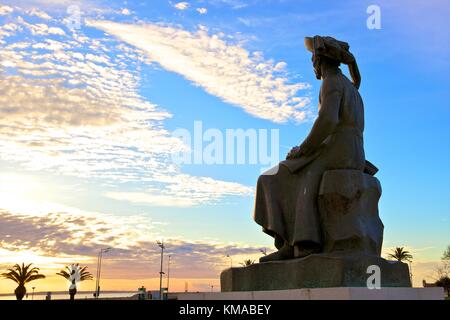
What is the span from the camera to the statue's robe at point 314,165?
6.97 m

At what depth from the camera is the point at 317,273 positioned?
20.8ft

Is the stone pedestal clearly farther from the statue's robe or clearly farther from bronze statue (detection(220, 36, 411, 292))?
the statue's robe

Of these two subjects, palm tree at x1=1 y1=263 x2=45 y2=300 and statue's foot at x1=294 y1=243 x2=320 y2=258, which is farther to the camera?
palm tree at x1=1 y1=263 x2=45 y2=300

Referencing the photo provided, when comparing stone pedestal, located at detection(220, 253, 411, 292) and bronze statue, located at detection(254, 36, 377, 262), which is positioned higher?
bronze statue, located at detection(254, 36, 377, 262)

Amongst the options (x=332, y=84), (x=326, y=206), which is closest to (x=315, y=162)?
(x=326, y=206)

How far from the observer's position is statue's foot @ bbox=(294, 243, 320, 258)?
683 centimetres

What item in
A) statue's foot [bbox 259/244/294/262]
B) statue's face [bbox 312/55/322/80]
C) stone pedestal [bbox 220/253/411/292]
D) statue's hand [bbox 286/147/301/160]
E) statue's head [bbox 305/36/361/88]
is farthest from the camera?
statue's face [bbox 312/55/322/80]

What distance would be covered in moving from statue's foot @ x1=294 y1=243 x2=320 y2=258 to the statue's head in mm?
2689

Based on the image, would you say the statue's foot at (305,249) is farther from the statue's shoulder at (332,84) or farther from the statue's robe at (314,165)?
the statue's shoulder at (332,84)

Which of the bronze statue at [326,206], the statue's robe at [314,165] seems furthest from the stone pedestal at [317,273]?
the statue's robe at [314,165]

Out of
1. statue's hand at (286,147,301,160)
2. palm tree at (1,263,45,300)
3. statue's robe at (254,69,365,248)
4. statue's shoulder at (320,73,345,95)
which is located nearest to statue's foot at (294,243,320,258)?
statue's robe at (254,69,365,248)
